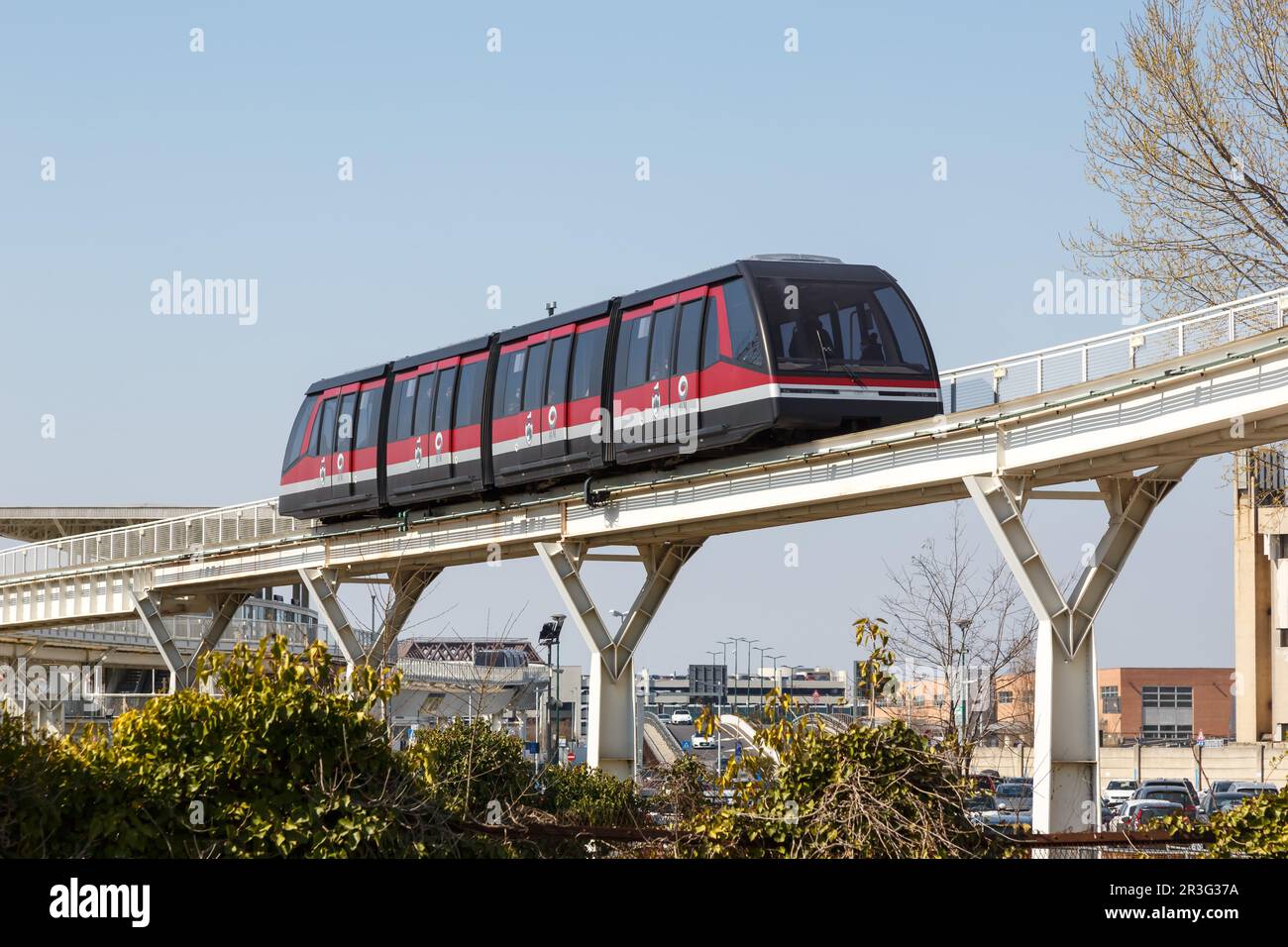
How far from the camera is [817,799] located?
420 inches

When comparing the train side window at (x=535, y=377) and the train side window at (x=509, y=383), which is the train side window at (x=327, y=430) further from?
the train side window at (x=535, y=377)

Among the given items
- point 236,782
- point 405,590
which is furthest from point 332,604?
point 236,782

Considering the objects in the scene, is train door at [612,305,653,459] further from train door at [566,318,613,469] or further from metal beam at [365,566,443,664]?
metal beam at [365,566,443,664]

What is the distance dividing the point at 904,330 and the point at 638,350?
420 centimetres

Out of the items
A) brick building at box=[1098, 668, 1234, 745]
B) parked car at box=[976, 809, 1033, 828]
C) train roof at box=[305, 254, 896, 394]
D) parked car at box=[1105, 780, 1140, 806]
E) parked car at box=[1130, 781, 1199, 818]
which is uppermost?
train roof at box=[305, 254, 896, 394]

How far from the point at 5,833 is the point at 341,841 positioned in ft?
6.22

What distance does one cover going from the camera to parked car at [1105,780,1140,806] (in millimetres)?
49062

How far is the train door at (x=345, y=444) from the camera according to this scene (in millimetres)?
35469

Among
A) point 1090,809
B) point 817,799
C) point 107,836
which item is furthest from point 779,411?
point 107,836

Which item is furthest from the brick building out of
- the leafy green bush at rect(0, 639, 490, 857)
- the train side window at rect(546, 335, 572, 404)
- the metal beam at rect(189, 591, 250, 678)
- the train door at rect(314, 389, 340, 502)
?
the leafy green bush at rect(0, 639, 490, 857)

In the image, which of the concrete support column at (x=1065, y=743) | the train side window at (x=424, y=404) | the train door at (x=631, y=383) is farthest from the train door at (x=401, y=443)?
the concrete support column at (x=1065, y=743)

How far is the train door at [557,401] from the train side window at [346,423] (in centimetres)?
797

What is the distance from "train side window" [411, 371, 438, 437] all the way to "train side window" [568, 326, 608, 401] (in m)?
5.43

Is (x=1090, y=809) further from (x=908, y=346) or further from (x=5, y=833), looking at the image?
(x=5, y=833)
